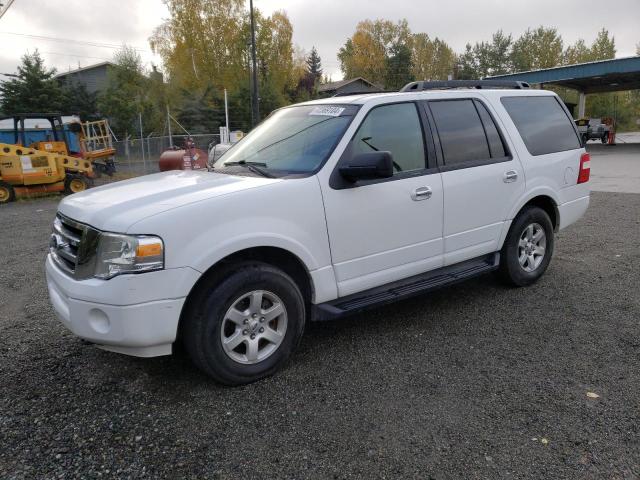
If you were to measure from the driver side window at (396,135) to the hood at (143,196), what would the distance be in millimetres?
856

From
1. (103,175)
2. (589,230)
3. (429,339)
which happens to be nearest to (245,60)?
(103,175)

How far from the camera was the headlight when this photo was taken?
281cm

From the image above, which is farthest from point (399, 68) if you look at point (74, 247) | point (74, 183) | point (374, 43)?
point (74, 247)

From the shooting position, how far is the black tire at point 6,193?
14008 mm

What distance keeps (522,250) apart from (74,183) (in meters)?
14.3

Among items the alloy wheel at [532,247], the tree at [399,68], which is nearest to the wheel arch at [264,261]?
the alloy wheel at [532,247]

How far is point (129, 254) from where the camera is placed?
2.82 m

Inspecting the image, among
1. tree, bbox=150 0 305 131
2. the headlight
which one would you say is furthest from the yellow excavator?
tree, bbox=150 0 305 131

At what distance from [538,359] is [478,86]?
2.68 meters

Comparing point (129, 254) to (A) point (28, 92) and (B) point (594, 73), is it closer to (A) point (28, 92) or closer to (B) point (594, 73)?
(B) point (594, 73)

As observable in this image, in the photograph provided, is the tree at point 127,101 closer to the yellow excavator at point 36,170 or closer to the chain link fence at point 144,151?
the chain link fence at point 144,151

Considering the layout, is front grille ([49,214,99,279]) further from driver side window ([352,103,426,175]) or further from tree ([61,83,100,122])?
tree ([61,83,100,122])

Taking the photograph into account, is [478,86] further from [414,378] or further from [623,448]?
[623,448]

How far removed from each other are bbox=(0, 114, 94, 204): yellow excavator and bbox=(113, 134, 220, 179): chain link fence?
23.4ft
